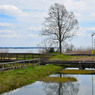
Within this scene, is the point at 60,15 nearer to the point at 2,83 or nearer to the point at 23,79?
the point at 23,79

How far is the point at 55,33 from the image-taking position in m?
52.3

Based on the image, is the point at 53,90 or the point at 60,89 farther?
the point at 60,89

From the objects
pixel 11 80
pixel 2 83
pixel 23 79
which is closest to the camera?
pixel 2 83

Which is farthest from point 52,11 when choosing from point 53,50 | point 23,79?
point 23,79

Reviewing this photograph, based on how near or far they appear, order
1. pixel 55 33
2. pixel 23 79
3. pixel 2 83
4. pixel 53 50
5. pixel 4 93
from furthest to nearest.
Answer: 1. pixel 53 50
2. pixel 55 33
3. pixel 23 79
4. pixel 2 83
5. pixel 4 93

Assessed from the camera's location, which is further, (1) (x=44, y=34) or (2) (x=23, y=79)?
(1) (x=44, y=34)

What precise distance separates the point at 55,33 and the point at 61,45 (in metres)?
3.41

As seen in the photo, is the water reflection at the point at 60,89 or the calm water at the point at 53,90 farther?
the water reflection at the point at 60,89

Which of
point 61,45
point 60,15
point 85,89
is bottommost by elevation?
point 85,89

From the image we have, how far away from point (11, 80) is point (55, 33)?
112 feet

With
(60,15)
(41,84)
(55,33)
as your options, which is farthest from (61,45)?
(41,84)

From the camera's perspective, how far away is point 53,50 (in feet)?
191

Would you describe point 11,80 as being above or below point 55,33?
below

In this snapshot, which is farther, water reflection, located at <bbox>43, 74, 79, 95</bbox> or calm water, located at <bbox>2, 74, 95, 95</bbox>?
water reflection, located at <bbox>43, 74, 79, 95</bbox>
